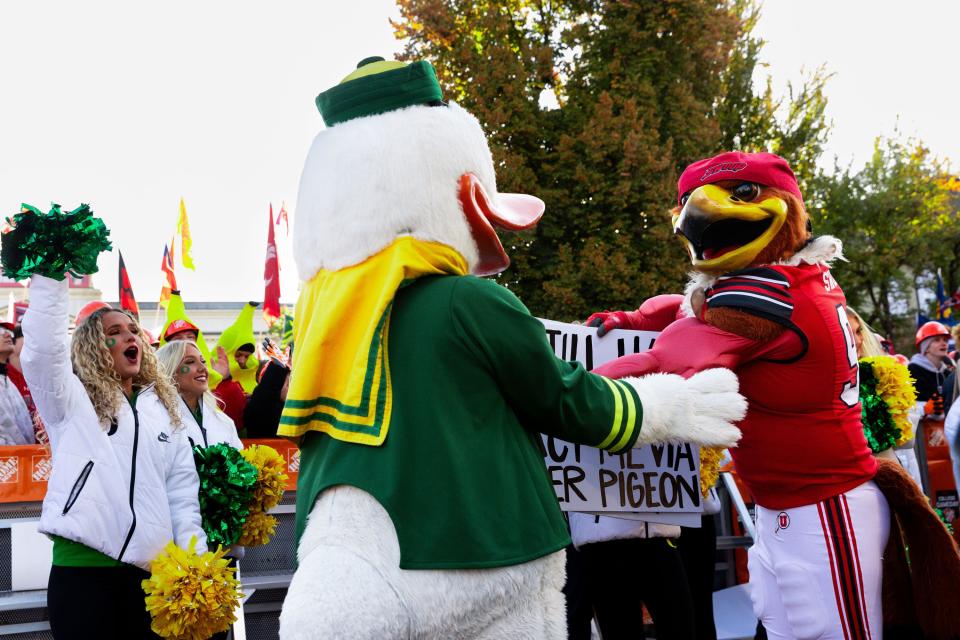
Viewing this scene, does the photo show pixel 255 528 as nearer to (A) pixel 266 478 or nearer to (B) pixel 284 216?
(A) pixel 266 478

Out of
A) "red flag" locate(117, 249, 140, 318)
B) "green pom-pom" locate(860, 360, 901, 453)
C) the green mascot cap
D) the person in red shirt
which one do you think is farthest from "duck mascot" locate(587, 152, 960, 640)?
"red flag" locate(117, 249, 140, 318)

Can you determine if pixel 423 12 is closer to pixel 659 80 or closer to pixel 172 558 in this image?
pixel 659 80

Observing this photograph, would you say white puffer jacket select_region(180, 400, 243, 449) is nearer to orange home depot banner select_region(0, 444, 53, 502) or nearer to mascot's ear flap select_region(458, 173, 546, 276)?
orange home depot banner select_region(0, 444, 53, 502)

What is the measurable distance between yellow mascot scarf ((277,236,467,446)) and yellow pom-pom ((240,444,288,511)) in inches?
86.5

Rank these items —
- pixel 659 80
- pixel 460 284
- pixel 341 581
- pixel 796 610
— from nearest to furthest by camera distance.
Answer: pixel 341 581 → pixel 460 284 → pixel 796 610 → pixel 659 80

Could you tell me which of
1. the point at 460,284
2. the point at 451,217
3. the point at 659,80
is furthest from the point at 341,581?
the point at 659,80

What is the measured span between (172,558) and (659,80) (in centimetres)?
1355

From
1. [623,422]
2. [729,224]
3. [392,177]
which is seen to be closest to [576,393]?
[623,422]

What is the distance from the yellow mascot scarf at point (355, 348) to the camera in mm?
2369

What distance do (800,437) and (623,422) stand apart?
871 mm

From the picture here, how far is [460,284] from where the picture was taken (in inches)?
95.5

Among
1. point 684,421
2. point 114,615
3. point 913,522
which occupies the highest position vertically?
point 684,421

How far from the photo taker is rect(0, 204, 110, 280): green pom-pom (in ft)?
11.2

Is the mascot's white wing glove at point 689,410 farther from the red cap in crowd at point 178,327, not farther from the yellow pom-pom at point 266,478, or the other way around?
A: the red cap in crowd at point 178,327
